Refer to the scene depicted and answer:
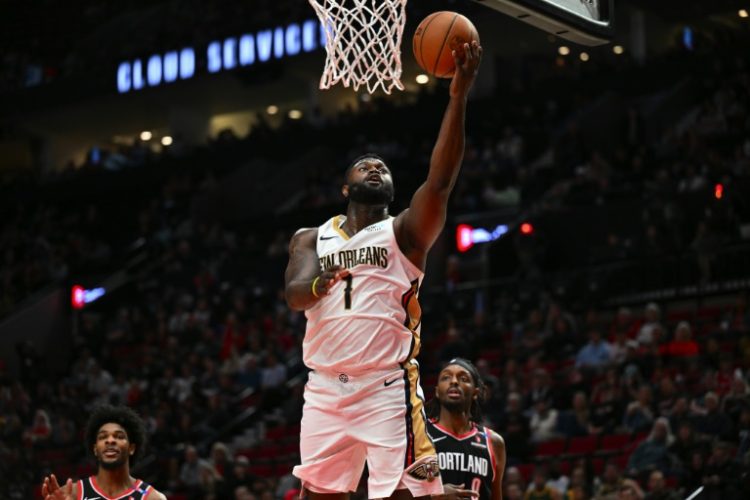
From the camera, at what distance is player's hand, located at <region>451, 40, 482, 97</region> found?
19.7 ft

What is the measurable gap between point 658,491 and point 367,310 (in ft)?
20.0

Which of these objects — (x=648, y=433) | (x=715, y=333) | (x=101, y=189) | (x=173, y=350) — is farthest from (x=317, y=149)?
(x=648, y=433)

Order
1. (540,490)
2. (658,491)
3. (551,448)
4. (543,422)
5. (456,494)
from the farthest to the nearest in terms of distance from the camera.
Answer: (543,422)
(551,448)
(540,490)
(658,491)
(456,494)

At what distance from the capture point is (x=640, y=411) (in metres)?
13.8

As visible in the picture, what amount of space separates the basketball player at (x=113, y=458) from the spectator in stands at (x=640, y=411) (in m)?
7.31

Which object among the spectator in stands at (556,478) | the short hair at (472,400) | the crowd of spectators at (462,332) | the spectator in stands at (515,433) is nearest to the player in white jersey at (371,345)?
the short hair at (472,400)

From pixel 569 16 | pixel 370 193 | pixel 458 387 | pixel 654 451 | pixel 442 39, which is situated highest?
pixel 569 16

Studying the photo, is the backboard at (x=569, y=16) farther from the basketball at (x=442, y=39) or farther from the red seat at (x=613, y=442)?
the red seat at (x=613, y=442)

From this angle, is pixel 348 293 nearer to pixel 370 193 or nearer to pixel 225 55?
pixel 370 193

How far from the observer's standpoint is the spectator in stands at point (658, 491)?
1148 centimetres

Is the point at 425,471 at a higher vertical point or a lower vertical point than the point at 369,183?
lower

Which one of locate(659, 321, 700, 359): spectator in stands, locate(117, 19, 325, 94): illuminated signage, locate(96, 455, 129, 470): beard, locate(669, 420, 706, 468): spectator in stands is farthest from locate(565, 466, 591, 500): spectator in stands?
locate(117, 19, 325, 94): illuminated signage

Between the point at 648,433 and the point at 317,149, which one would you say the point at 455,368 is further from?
the point at 317,149

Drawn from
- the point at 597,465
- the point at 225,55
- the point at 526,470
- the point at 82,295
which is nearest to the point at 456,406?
the point at 597,465
